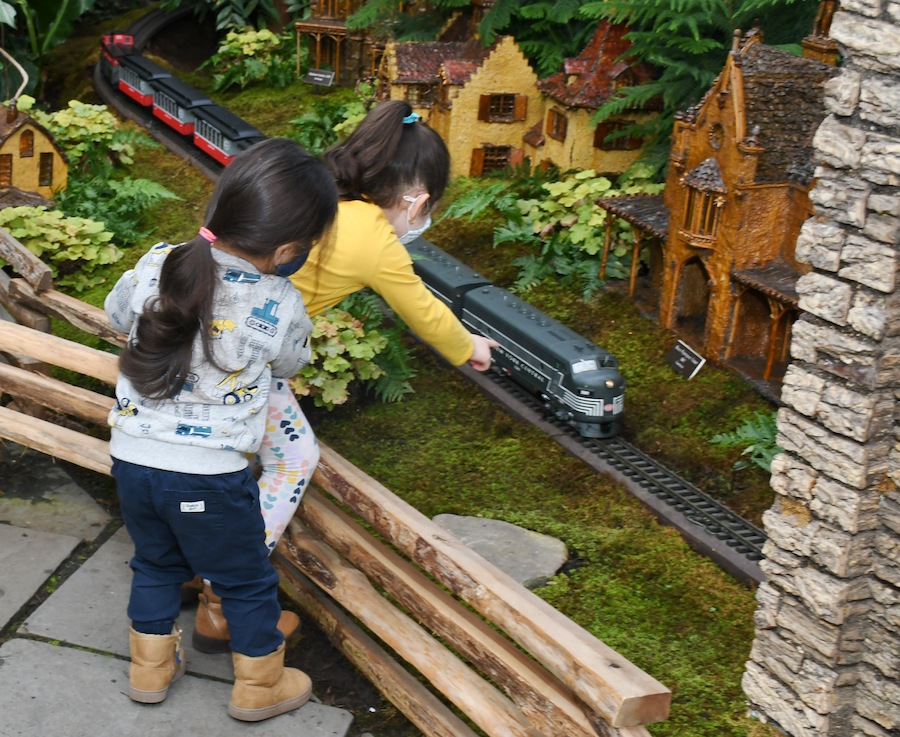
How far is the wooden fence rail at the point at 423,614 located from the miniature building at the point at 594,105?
5.53 metres

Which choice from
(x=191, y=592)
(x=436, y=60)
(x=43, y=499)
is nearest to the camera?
(x=191, y=592)

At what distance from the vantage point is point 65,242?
9625mm

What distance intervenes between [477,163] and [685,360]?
3918mm

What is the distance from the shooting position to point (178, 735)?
4645mm

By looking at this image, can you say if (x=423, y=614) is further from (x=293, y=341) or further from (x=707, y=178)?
(x=707, y=178)

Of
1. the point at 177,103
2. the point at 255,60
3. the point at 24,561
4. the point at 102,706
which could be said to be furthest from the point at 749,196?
the point at 255,60

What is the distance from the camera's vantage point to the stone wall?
163 inches

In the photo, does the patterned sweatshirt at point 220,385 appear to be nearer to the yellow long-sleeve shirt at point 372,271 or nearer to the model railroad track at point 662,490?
the yellow long-sleeve shirt at point 372,271

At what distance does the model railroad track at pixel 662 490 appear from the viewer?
686 centimetres

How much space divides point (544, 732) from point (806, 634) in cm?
133

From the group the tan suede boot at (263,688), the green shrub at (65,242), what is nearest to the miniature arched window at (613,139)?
the green shrub at (65,242)

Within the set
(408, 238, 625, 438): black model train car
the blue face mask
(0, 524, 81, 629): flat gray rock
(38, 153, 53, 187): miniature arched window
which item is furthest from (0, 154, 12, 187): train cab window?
the blue face mask

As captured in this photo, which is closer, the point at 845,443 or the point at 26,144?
the point at 845,443

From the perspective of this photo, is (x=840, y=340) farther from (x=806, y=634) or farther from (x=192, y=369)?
(x=192, y=369)
